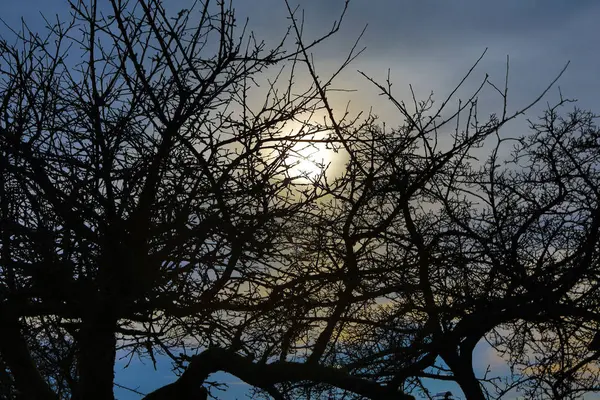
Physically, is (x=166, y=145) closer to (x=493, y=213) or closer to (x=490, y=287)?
(x=490, y=287)

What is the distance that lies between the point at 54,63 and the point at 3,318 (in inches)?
88.5

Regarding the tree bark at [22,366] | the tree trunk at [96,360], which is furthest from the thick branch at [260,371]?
the tree bark at [22,366]

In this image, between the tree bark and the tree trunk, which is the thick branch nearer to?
the tree trunk

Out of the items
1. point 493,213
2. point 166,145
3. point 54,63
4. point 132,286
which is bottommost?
point 132,286

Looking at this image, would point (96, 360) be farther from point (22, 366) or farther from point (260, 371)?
point (260, 371)

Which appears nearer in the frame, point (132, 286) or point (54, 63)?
point (132, 286)

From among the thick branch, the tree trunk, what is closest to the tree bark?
the tree trunk

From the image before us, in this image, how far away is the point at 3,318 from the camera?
494 cm

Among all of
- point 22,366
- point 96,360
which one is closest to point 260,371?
point 96,360

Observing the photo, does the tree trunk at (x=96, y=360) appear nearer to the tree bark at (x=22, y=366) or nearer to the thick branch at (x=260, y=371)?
the tree bark at (x=22, y=366)

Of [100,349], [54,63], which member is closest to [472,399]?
[100,349]

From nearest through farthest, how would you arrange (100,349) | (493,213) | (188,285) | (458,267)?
(188,285), (100,349), (458,267), (493,213)

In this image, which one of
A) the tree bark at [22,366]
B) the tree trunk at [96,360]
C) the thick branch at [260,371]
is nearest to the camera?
the thick branch at [260,371]

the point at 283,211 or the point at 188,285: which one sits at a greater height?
the point at 283,211
